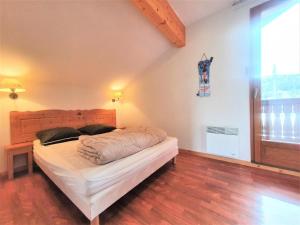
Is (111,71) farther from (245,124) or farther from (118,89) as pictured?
(245,124)

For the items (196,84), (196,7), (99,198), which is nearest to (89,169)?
(99,198)

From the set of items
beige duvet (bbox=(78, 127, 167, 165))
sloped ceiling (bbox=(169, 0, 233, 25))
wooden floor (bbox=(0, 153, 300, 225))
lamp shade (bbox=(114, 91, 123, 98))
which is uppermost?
sloped ceiling (bbox=(169, 0, 233, 25))

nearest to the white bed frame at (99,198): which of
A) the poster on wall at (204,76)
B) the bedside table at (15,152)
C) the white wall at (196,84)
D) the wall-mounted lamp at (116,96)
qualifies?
the bedside table at (15,152)

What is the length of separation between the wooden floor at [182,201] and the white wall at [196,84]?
769mm

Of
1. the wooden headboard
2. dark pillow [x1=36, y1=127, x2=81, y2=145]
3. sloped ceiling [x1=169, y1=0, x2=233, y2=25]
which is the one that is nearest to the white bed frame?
dark pillow [x1=36, y1=127, x2=81, y2=145]

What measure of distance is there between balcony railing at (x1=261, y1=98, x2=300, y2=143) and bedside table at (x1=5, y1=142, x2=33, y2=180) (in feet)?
12.1

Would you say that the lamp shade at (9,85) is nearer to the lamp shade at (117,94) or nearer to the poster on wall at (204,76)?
the lamp shade at (117,94)

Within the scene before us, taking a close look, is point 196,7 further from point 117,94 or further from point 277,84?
point 117,94

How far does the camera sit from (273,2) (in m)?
2.19

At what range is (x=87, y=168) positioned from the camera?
1.41 m

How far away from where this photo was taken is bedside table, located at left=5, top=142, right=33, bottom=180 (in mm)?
2236

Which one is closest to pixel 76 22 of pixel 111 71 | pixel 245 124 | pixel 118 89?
pixel 111 71

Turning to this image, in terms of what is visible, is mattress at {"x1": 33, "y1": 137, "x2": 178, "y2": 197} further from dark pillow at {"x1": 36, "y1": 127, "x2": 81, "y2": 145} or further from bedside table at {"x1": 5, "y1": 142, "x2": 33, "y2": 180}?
bedside table at {"x1": 5, "y1": 142, "x2": 33, "y2": 180}

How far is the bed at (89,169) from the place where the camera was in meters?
1.26
